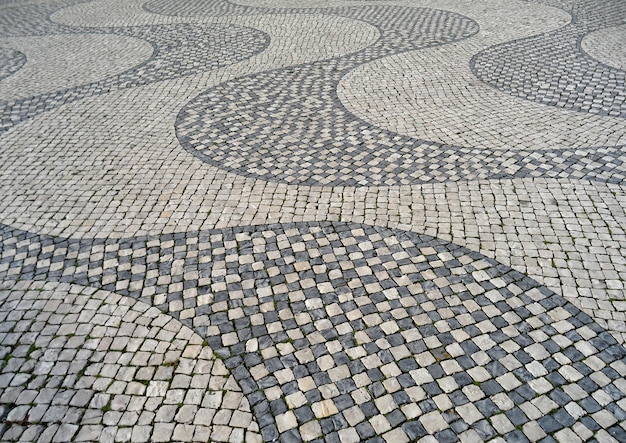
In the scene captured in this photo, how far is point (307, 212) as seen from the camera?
6488 millimetres

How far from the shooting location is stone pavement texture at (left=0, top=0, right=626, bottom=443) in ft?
13.9

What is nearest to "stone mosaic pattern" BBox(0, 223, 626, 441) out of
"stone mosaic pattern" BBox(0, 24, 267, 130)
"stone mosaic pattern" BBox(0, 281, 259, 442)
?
"stone mosaic pattern" BBox(0, 281, 259, 442)

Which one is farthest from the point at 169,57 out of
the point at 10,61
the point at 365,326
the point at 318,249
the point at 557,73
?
the point at 365,326

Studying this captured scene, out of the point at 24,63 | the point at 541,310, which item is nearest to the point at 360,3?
the point at 24,63

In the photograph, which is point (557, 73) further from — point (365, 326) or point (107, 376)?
point (107, 376)

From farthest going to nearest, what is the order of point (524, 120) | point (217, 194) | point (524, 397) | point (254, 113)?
point (254, 113) < point (524, 120) < point (217, 194) < point (524, 397)

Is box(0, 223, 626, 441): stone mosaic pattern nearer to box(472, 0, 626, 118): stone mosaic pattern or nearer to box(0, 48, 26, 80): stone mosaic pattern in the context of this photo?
box(472, 0, 626, 118): stone mosaic pattern

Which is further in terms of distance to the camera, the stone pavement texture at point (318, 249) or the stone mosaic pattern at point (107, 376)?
the stone pavement texture at point (318, 249)

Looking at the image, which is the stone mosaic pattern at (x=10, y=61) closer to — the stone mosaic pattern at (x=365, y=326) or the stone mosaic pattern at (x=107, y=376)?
the stone mosaic pattern at (x=365, y=326)

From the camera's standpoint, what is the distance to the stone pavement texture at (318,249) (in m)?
4.23

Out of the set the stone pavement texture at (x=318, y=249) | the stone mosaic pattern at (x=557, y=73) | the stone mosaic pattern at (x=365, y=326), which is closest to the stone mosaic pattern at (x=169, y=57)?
the stone pavement texture at (x=318, y=249)

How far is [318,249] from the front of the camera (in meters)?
5.89

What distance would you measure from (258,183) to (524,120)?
4.66 meters

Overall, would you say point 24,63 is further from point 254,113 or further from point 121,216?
point 121,216
